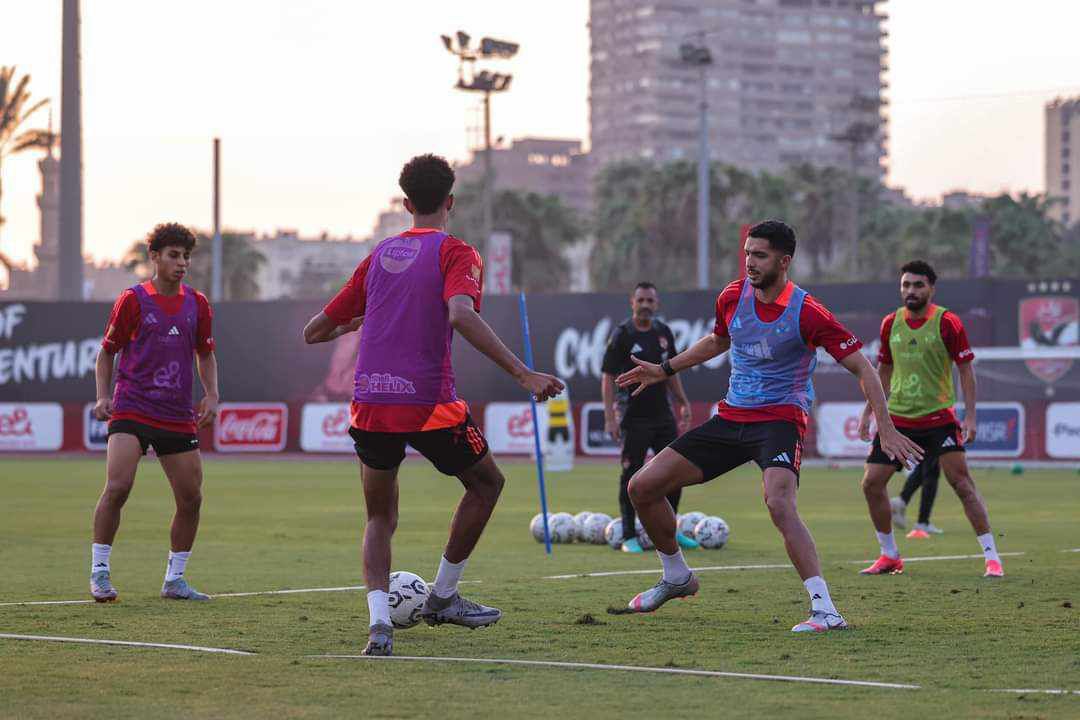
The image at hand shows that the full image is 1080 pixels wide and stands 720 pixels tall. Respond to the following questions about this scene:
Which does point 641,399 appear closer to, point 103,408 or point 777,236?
point 103,408

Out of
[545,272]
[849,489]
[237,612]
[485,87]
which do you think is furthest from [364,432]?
[545,272]

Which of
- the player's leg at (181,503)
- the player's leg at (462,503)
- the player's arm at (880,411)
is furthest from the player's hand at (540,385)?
the player's leg at (181,503)

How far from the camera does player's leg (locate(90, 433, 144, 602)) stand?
1046cm

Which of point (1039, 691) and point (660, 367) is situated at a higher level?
point (660, 367)

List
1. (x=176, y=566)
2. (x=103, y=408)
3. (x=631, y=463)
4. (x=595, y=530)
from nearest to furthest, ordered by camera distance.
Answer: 1. (x=103, y=408)
2. (x=176, y=566)
3. (x=631, y=463)
4. (x=595, y=530)

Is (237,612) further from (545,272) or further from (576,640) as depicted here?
(545,272)

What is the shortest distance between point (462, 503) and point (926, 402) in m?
4.90

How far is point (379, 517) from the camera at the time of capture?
8.20 metres

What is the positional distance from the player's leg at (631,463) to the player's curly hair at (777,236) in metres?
5.58

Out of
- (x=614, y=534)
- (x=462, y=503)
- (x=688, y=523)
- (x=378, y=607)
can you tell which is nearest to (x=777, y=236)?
(x=462, y=503)

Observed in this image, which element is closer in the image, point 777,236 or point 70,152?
point 777,236

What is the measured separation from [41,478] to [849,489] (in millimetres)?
12824

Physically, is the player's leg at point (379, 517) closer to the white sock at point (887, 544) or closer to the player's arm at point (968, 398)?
the white sock at point (887, 544)

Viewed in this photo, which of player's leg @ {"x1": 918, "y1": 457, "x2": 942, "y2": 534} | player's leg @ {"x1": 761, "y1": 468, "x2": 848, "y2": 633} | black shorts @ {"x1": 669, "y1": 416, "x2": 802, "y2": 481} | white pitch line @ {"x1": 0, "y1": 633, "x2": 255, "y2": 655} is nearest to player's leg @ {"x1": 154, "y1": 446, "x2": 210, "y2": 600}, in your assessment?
white pitch line @ {"x1": 0, "y1": 633, "x2": 255, "y2": 655}
